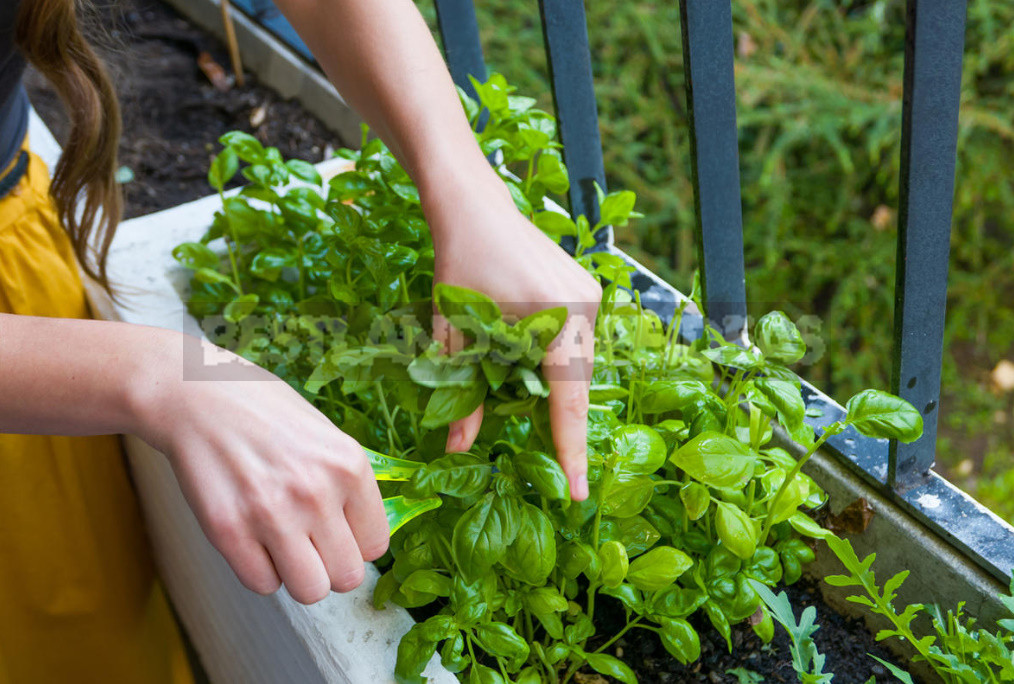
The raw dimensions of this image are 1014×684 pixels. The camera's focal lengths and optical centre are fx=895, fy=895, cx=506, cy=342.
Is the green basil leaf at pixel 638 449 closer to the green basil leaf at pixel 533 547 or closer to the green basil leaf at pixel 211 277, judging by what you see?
the green basil leaf at pixel 533 547

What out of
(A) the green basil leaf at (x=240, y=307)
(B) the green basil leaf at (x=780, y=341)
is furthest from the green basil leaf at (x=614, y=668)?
(A) the green basil leaf at (x=240, y=307)

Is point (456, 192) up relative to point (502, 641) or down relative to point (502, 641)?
up

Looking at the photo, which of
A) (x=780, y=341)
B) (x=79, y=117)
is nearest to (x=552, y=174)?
(x=780, y=341)

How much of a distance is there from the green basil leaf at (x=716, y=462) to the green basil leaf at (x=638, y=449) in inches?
0.9

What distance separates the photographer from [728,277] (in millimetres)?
907

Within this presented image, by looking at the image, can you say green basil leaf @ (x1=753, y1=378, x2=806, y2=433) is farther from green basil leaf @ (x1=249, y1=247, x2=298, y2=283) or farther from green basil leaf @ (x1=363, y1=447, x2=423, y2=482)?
green basil leaf @ (x1=249, y1=247, x2=298, y2=283)

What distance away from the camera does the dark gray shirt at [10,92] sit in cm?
92

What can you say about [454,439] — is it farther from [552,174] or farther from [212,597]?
[212,597]

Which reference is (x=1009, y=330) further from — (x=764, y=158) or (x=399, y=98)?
(x=399, y=98)

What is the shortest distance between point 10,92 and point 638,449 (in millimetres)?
818

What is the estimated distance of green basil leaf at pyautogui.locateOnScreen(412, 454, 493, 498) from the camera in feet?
2.01

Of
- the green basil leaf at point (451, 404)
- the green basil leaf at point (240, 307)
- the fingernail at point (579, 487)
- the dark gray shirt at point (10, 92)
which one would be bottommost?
the fingernail at point (579, 487)

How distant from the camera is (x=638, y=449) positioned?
2.10ft

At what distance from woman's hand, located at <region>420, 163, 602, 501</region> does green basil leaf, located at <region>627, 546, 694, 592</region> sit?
103 millimetres
